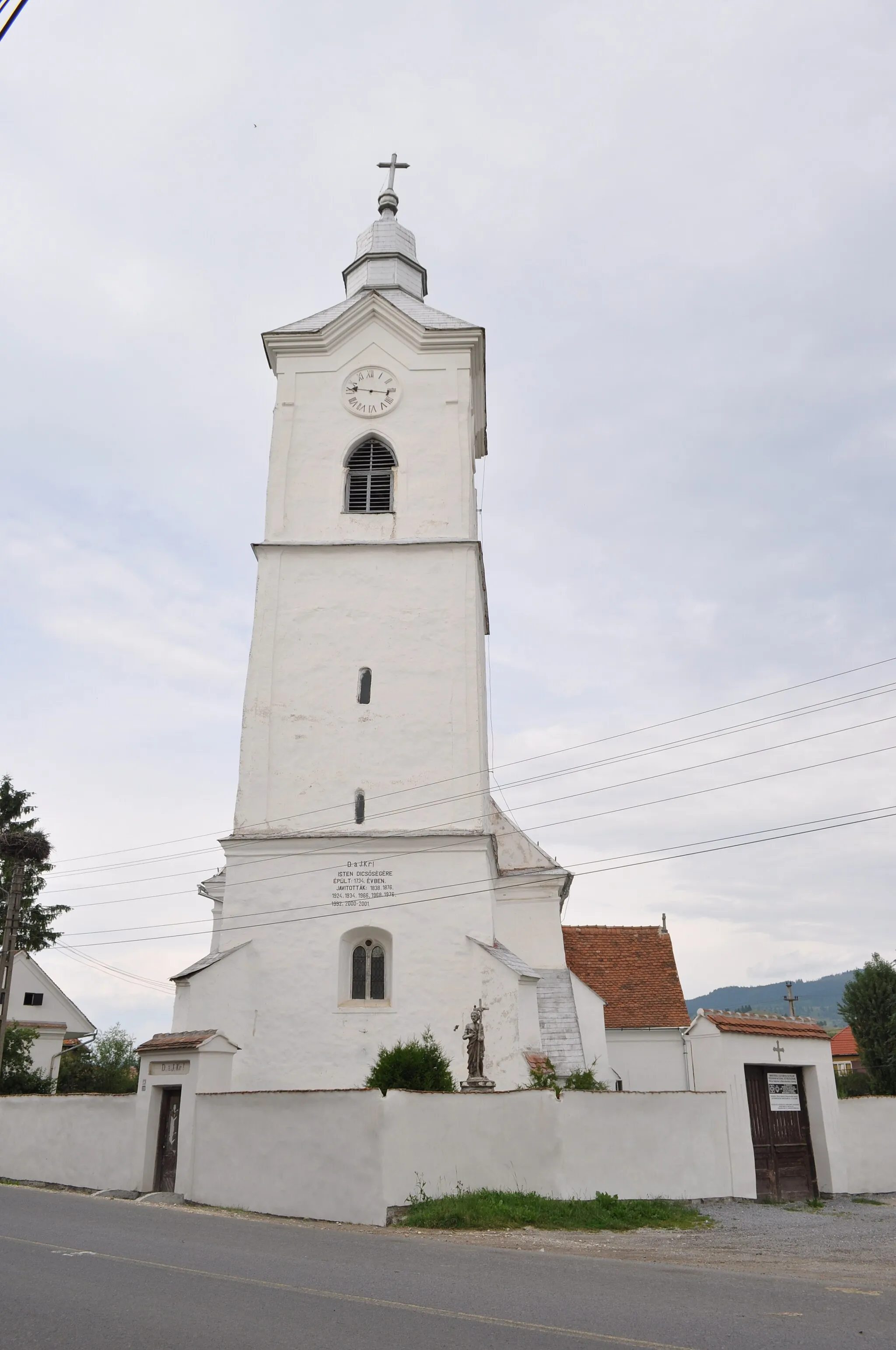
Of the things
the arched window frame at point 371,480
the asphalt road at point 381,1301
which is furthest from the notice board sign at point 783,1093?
the arched window frame at point 371,480

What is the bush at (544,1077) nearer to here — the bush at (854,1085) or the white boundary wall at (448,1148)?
the white boundary wall at (448,1148)

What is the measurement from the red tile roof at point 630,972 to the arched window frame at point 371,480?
13.1 m

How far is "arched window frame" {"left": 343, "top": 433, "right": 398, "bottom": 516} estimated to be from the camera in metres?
24.1

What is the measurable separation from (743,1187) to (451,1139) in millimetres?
4753

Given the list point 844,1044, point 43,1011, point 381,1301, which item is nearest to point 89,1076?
point 43,1011

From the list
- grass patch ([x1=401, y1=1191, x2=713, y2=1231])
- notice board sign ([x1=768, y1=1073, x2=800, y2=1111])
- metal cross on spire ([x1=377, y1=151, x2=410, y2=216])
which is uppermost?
metal cross on spire ([x1=377, y1=151, x2=410, y2=216])

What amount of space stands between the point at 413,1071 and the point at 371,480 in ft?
43.2

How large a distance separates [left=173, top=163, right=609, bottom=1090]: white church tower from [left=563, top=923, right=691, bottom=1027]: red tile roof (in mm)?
4690

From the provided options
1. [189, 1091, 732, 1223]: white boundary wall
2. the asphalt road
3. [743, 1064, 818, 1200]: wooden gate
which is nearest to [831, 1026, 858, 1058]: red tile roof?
[743, 1064, 818, 1200]: wooden gate

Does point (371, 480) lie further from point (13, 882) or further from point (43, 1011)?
point (43, 1011)

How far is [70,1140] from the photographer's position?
19594mm

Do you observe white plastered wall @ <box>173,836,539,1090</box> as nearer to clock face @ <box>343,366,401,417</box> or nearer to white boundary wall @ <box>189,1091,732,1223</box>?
→ white boundary wall @ <box>189,1091,732,1223</box>

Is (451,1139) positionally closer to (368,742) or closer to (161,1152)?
(161,1152)

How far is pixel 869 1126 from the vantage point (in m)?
18.3
